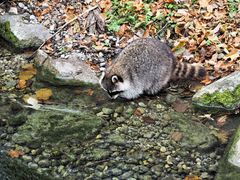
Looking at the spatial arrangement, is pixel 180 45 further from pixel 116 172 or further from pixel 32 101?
pixel 116 172

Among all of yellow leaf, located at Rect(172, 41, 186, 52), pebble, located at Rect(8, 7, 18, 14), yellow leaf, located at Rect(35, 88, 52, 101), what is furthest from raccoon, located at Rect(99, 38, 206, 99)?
pebble, located at Rect(8, 7, 18, 14)

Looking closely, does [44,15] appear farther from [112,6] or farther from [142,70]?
[142,70]

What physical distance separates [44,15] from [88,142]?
2932mm

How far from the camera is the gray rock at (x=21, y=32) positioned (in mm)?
7074

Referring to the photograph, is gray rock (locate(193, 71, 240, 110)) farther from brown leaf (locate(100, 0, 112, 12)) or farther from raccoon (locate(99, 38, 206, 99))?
brown leaf (locate(100, 0, 112, 12))

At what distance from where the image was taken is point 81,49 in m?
6.96

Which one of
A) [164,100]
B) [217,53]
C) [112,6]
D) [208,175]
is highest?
[112,6]

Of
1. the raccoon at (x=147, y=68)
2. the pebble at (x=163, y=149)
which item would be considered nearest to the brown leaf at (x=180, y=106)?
the raccoon at (x=147, y=68)

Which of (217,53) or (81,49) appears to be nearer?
(217,53)

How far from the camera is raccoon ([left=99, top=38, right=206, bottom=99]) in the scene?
5.95 metres

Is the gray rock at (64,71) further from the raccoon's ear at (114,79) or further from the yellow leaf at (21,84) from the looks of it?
the raccoon's ear at (114,79)

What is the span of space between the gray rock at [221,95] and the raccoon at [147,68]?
42cm

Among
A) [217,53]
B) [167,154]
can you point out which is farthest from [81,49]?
[167,154]

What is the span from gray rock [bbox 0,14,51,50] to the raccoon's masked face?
1.70 metres
